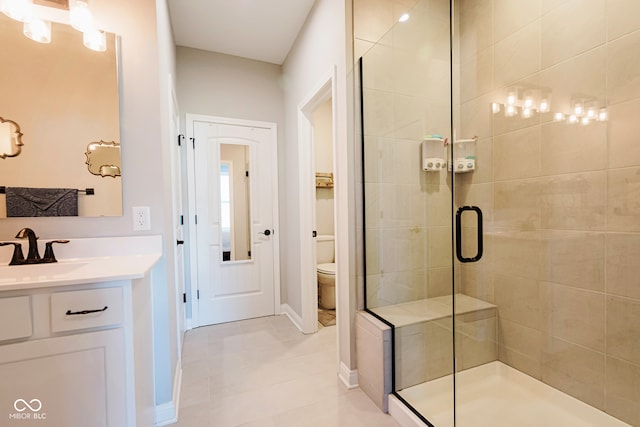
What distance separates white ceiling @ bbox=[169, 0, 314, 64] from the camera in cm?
221

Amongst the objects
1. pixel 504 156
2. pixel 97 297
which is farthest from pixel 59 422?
pixel 504 156

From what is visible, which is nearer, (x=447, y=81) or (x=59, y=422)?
(x=59, y=422)

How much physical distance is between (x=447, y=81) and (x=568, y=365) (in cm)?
194

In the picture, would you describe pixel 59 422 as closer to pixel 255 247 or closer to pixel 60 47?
pixel 60 47

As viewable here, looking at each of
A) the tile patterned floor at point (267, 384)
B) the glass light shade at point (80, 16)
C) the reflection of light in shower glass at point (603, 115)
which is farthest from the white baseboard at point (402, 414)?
the glass light shade at point (80, 16)

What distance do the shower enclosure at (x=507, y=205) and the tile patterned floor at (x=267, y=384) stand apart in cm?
40

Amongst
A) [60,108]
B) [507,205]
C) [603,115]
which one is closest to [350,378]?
[507,205]

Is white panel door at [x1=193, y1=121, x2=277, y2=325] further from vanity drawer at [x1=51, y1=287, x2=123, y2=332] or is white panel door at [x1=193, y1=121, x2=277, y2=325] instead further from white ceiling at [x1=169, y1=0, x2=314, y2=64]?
vanity drawer at [x1=51, y1=287, x2=123, y2=332]

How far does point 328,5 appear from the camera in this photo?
6.57 feet

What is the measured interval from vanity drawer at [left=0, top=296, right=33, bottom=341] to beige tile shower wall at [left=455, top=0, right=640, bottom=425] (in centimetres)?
241

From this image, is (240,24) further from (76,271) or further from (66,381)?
(66,381)

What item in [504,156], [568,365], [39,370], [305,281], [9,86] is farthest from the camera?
[305,281]

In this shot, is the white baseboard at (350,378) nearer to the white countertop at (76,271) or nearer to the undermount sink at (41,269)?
the white countertop at (76,271)

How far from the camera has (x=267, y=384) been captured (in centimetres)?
187
